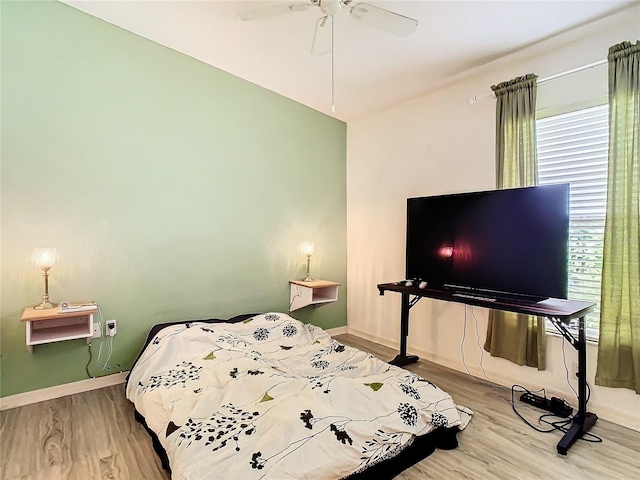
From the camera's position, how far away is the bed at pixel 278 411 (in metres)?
1.56

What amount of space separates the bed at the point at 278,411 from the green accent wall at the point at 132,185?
2.08ft

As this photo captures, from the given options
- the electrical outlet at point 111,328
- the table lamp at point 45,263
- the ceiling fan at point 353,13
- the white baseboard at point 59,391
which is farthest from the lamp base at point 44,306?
the ceiling fan at point 353,13

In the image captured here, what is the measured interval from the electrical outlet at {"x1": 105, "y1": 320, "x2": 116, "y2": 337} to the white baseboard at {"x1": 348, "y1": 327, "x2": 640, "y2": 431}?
8.71ft

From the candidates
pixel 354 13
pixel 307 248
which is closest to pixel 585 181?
pixel 354 13

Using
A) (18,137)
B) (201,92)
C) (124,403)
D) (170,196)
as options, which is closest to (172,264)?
(170,196)

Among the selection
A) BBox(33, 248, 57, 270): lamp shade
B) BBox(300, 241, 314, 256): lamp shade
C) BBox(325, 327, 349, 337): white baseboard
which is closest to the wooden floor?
BBox(33, 248, 57, 270): lamp shade

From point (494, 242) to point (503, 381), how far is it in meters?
1.22

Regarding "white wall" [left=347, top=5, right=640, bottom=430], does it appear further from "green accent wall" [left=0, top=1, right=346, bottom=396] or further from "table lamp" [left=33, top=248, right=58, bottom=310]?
"table lamp" [left=33, top=248, right=58, bottom=310]

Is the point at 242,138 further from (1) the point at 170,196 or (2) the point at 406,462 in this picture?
(2) the point at 406,462

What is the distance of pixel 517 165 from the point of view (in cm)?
272

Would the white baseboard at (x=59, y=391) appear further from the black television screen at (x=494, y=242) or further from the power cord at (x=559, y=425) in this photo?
the power cord at (x=559, y=425)

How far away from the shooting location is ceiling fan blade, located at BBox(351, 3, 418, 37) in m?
1.94

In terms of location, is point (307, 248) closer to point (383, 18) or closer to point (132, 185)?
point (132, 185)

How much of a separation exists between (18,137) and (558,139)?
3969 millimetres
